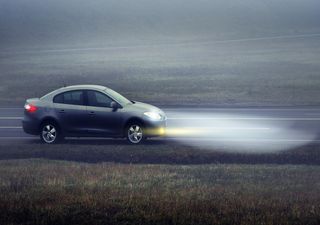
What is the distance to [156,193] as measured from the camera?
1066 cm

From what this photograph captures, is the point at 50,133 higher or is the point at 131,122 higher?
the point at 131,122

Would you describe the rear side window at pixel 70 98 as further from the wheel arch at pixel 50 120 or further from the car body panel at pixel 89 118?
the wheel arch at pixel 50 120

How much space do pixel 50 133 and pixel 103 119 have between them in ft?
5.37

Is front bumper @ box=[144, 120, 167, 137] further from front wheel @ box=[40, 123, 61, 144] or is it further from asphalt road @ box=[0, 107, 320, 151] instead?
front wheel @ box=[40, 123, 61, 144]

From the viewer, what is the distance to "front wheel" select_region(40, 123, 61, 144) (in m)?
17.3

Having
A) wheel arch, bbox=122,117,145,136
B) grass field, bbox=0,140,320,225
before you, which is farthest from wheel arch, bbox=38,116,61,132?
wheel arch, bbox=122,117,145,136

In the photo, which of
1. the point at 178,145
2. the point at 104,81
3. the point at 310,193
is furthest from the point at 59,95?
the point at 104,81

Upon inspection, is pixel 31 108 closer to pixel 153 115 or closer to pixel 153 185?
pixel 153 115

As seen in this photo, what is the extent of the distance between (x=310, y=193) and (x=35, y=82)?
30.8m

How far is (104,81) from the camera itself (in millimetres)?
40094

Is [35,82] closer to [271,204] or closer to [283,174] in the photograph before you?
[283,174]

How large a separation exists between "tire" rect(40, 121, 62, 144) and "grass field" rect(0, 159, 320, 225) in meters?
2.74

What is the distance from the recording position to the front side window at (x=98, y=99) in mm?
17156

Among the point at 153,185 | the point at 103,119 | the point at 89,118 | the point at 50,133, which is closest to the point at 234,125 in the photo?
the point at 103,119
